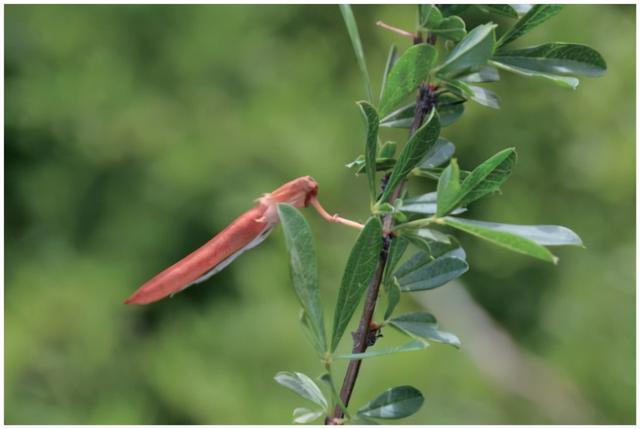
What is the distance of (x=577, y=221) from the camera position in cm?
201

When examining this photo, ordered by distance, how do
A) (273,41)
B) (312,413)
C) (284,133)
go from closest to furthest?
(312,413), (284,133), (273,41)

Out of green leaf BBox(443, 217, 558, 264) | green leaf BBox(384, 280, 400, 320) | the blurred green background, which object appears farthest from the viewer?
the blurred green background

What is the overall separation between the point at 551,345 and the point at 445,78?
5.01 feet

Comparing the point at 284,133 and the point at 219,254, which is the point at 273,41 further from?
the point at 219,254

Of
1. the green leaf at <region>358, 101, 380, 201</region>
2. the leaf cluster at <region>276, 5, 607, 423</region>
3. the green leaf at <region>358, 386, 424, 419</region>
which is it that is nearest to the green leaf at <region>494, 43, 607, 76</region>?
the leaf cluster at <region>276, 5, 607, 423</region>

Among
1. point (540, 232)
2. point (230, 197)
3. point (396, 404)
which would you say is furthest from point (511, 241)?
point (230, 197)

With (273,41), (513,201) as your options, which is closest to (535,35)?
(513,201)

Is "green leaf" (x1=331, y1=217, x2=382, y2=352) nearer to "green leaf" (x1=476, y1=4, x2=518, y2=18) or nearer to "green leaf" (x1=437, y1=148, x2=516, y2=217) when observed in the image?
"green leaf" (x1=437, y1=148, x2=516, y2=217)

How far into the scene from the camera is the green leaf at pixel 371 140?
51 centimetres

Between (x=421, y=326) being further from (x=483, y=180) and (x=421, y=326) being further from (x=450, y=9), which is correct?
(x=450, y=9)

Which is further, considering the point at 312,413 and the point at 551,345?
the point at 551,345

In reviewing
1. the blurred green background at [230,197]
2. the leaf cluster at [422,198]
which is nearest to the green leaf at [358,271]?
the leaf cluster at [422,198]

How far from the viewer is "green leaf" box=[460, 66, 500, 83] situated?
575 mm

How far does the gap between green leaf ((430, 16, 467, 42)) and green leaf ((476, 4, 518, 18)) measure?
27 millimetres
